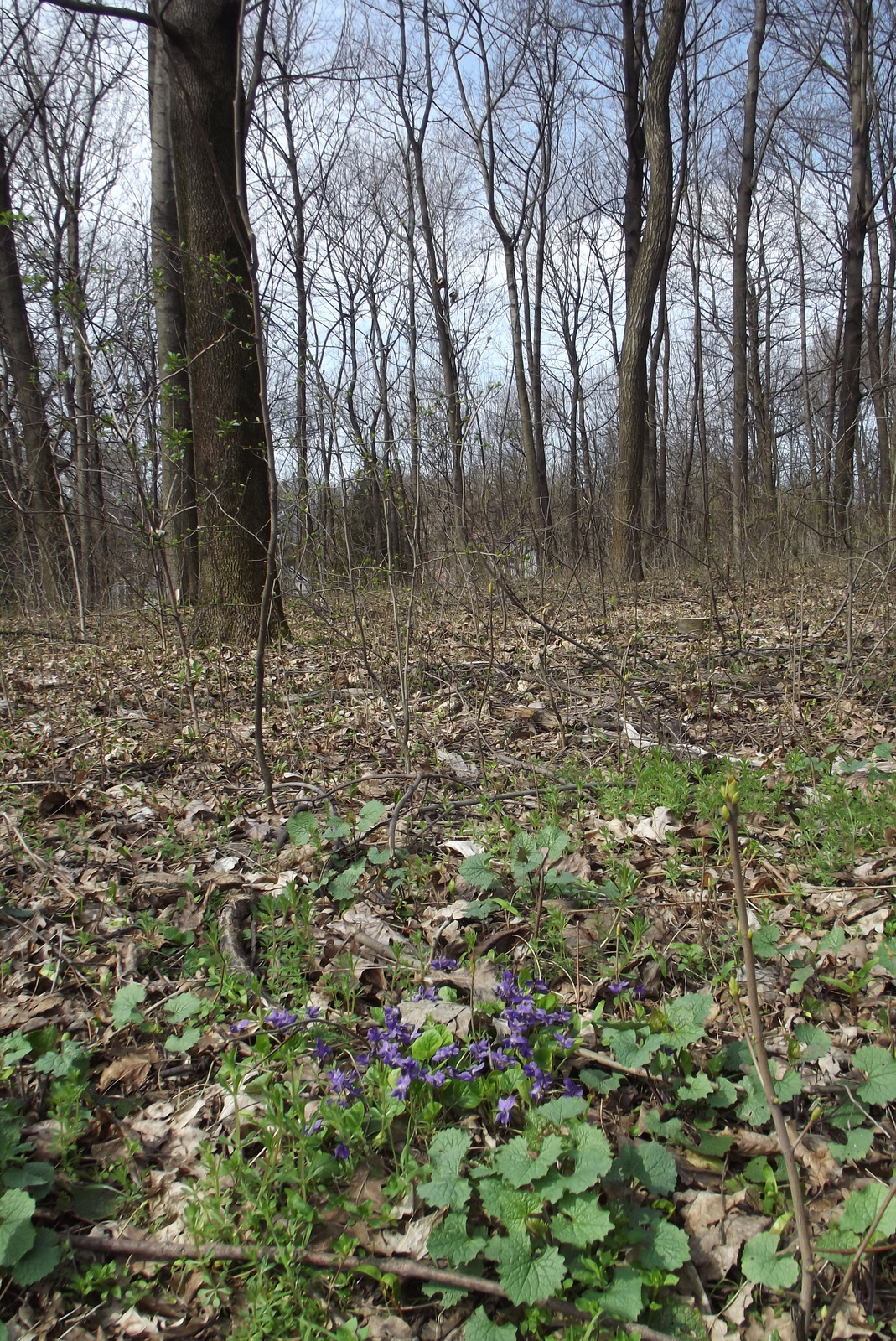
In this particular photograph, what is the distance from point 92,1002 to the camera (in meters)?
2.18

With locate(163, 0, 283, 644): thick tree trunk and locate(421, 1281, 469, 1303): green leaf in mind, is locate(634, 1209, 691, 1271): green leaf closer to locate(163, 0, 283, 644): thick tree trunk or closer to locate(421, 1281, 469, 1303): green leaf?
locate(421, 1281, 469, 1303): green leaf

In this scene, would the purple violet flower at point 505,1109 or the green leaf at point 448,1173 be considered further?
the purple violet flower at point 505,1109

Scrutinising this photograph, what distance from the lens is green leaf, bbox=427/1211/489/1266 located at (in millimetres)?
1392

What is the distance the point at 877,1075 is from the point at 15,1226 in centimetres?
170

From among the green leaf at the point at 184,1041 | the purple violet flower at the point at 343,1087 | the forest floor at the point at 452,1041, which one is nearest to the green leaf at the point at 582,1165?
the forest floor at the point at 452,1041

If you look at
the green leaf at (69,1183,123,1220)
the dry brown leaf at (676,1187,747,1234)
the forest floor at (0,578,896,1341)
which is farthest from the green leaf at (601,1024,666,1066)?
the green leaf at (69,1183,123,1220)

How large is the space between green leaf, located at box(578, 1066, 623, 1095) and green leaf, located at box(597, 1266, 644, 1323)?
347 millimetres

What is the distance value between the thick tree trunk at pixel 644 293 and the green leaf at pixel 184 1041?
27.0ft

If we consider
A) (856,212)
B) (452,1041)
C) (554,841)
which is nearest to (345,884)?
(554,841)

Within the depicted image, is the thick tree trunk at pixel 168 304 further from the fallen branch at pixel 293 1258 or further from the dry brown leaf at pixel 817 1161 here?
the dry brown leaf at pixel 817 1161

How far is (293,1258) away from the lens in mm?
1459

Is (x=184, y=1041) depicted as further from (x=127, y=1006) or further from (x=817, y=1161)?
(x=817, y=1161)

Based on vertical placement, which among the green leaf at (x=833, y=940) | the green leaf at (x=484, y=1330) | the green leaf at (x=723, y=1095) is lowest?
the green leaf at (x=484, y=1330)

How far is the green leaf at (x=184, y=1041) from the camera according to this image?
6.29 feet
